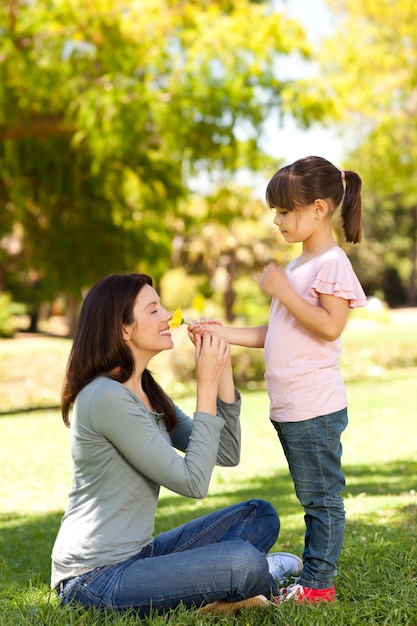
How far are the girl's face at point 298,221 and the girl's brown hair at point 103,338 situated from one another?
1.92ft

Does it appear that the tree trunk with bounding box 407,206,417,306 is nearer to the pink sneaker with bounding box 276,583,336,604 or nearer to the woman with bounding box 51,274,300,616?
the pink sneaker with bounding box 276,583,336,604

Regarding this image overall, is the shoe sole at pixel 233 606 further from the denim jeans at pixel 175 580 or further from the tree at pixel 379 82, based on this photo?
the tree at pixel 379 82

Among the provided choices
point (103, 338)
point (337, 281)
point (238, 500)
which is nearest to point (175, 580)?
point (103, 338)

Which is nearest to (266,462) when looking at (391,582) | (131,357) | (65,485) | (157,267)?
(65,485)

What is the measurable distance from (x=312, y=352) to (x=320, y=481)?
46 centimetres

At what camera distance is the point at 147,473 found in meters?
2.68

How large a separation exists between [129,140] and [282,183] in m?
7.18

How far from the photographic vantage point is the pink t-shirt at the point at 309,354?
287 cm

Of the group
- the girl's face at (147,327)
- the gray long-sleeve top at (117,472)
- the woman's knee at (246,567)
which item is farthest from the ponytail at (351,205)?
the woman's knee at (246,567)

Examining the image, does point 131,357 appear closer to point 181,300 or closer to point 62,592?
point 62,592

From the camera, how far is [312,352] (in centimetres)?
291

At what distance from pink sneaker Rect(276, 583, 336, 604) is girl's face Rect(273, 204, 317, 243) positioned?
127cm

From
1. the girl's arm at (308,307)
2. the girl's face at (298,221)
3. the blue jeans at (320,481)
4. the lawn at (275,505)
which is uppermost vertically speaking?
the girl's face at (298,221)

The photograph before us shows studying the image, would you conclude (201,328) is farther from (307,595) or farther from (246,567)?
(307,595)
